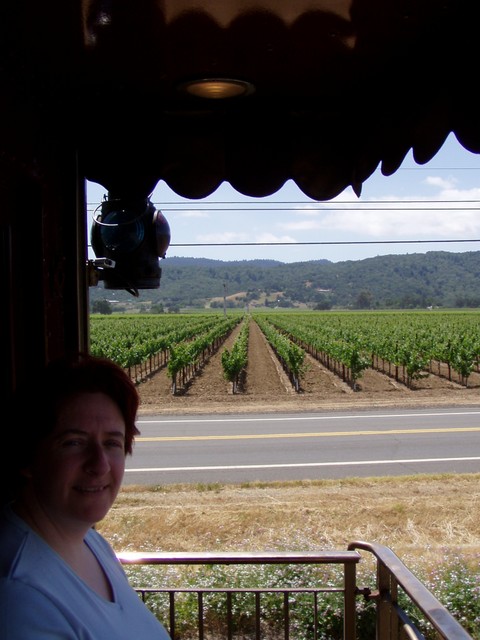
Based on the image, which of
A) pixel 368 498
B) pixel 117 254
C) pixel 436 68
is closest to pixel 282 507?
pixel 368 498

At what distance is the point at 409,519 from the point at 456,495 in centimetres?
161

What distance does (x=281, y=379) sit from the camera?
83.1ft

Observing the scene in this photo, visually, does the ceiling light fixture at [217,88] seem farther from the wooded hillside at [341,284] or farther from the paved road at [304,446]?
the wooded hillside at [341,284]

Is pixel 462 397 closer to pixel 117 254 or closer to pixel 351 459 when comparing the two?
pixel 351 459

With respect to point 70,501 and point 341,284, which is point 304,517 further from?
point 341,284

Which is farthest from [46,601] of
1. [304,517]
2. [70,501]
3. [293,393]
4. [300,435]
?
[293,393]

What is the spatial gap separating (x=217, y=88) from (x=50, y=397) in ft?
4.35

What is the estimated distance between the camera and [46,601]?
40.0 inches

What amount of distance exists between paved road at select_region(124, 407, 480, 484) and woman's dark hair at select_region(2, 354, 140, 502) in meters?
10.4

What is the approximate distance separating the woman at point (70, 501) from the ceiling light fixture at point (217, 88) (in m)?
1.15

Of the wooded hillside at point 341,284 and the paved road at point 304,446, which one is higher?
the wooded hillside at point 341,284

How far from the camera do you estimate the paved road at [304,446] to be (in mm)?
12141

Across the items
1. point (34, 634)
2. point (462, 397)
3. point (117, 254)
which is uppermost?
point (117, 254)

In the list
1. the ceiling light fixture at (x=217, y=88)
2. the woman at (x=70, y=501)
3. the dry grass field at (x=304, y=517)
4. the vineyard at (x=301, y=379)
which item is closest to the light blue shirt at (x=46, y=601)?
the woman at (x=70, y=501)
